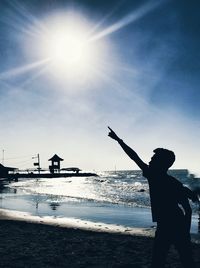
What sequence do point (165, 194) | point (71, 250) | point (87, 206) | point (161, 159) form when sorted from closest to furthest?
point (165, 194), point (161, 159), point (71, 250), point (87, 206)

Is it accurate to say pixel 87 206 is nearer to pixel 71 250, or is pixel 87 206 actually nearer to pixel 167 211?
pixel 71 250

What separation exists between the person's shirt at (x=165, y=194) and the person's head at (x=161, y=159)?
0.31 feet

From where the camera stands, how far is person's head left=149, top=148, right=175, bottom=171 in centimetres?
448

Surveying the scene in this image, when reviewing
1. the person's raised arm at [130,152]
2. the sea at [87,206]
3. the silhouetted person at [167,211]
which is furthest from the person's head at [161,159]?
the sea at [87,206]

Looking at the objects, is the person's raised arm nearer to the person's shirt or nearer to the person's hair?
the person's shirt

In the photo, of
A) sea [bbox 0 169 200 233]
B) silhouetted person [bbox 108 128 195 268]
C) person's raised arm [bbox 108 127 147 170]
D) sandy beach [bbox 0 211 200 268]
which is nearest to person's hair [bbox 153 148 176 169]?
silhouetted person [bbox 108 128 195 268]

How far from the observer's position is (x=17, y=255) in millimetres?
8094

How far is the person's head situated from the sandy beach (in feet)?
13.6

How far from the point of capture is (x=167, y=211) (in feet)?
14.4

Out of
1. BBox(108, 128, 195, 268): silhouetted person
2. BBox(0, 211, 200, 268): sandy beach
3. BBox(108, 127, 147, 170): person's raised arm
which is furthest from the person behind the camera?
BBox(0, 211, 200, 268): sandy beach

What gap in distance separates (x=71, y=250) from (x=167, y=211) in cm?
552

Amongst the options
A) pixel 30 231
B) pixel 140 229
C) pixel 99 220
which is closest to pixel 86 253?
pixel 30 231

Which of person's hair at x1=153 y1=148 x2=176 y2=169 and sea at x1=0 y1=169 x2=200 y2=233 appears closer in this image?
A: person's hair at x1=153 y1=148 x2=176 y2=169

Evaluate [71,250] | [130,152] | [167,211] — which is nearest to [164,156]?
[130,152]
